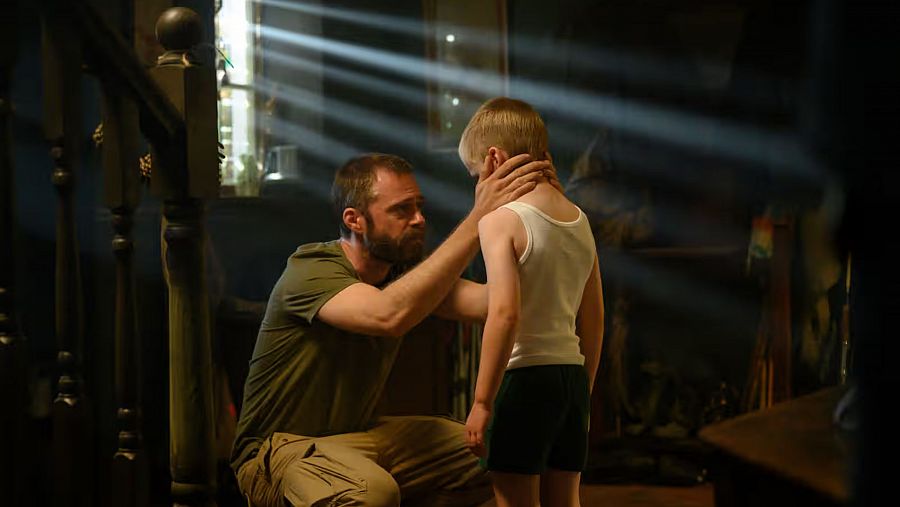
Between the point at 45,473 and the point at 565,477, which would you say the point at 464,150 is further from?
the point at 45,473

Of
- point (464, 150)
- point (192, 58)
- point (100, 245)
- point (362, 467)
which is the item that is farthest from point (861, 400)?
point (100, 245)

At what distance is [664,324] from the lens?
3703mm

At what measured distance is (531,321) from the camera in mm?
1600

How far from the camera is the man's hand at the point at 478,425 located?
4.83ft

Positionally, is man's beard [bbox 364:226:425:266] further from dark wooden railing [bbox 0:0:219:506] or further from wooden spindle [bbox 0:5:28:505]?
wooden spindle [bbox 0:5:28:505]

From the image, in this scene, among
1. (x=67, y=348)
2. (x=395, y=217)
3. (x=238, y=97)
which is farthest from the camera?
(x=238, y=97)

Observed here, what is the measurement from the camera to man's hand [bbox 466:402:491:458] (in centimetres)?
147

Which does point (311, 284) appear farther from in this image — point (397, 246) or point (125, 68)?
point (125, 68)

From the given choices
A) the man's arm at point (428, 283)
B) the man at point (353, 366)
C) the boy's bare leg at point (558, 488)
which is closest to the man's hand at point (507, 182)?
the man's arm at point (428, 283)

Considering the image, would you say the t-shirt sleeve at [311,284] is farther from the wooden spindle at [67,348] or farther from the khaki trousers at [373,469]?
the wooden spindle at [67,348]

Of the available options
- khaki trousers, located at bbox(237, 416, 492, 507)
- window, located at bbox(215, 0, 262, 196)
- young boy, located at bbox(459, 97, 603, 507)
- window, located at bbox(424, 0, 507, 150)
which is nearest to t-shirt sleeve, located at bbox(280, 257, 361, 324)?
khaki trousers, located at bbox(237, 416, 492, 507)

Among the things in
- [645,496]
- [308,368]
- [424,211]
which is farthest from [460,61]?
[308,368]

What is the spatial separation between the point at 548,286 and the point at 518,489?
34cm

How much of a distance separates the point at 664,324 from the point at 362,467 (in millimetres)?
2224
